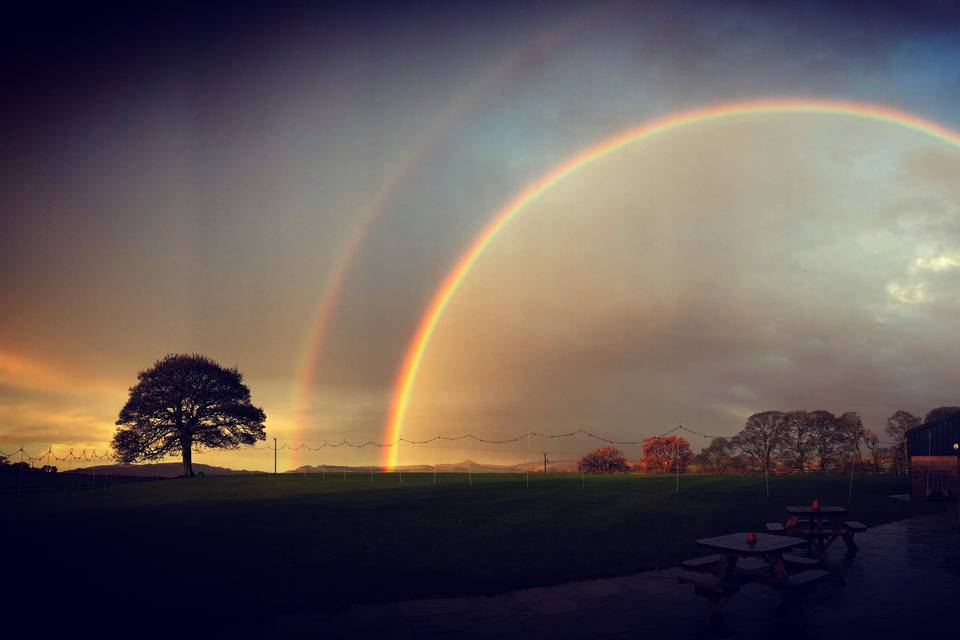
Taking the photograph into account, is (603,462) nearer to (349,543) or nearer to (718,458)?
(718,458)

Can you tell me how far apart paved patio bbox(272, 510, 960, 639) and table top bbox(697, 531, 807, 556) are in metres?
0.87

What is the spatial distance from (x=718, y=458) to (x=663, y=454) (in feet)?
19.7

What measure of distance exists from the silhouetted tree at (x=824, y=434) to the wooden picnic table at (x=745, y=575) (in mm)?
62737

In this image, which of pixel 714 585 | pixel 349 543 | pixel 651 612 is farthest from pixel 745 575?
pixel 349 543

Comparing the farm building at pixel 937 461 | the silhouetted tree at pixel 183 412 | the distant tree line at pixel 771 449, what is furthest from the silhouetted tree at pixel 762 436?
the silhouetted tree at pixel 183 412

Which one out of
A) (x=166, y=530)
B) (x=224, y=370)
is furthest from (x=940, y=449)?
(x=224, y=370)

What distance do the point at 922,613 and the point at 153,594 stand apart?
1207 cm

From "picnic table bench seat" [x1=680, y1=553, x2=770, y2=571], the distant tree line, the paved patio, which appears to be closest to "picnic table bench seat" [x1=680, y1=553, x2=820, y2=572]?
"picnic table bench seat" [x1=680, y1=553, x2=770, y2=571]

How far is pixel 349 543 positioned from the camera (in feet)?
47.6

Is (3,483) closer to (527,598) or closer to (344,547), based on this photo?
(344,547)

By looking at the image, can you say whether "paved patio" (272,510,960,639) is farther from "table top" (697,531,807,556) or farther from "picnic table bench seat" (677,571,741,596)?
"table top" (697,531,807,556)

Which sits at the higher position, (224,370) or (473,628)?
(224,370)

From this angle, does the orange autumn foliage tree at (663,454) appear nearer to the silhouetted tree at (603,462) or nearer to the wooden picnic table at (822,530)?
the silhouetted tree at (603,462)

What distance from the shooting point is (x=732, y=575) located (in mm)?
9141
